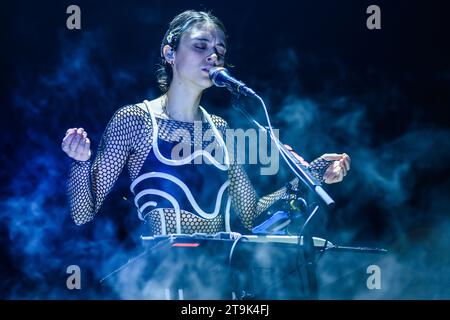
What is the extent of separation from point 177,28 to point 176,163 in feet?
2.02

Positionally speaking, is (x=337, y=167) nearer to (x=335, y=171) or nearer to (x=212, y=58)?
(x=335, y=171)

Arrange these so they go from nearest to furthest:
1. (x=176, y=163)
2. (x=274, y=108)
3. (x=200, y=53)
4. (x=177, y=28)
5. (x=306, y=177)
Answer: (x=306, y=177)
(x=176, y=163)
(x=200, y=53)
(x=177, y=28)
(x=274, y=108)

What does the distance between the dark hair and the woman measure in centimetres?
2

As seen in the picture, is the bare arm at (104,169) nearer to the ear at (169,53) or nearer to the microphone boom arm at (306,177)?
the ear at (169,53)

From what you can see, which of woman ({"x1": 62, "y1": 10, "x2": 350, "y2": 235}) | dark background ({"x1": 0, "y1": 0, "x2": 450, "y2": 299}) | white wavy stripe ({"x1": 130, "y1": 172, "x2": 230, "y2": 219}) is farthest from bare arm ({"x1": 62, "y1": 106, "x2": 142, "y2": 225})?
dark background ({"x1": 0, "y1": 0, "x2": 450, "y2": 299})

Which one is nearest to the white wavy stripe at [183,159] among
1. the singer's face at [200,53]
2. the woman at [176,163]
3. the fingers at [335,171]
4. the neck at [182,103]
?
the woman at [176,163]

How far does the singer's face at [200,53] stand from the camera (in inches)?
97.9

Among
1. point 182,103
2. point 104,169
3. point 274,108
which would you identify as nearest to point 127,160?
point 104,169

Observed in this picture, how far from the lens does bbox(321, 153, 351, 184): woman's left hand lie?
2.13 m

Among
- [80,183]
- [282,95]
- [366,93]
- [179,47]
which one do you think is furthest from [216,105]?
[80,183]

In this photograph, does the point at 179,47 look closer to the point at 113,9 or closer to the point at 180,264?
the point at 113,9

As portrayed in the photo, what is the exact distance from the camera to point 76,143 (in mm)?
1998

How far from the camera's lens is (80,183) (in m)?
2.29

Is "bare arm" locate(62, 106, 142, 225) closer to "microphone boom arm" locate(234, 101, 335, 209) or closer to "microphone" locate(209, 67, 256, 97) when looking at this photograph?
"microphone" locate(209, 67, 256, 97)
